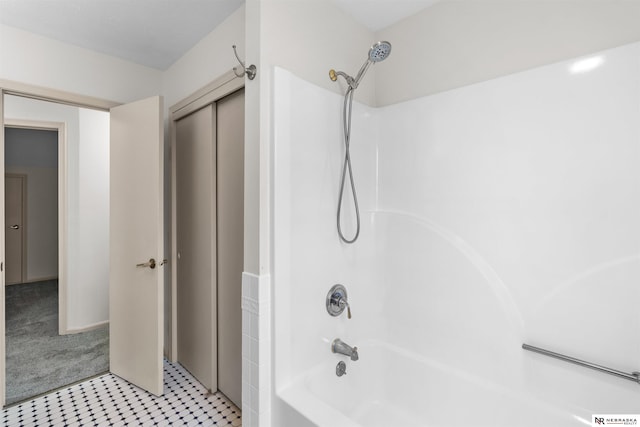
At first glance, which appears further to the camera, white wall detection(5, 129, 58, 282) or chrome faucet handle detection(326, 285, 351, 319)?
white wall detection(5, 129, 58, 282)

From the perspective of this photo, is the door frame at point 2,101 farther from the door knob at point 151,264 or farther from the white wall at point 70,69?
the door knob at point 151,264

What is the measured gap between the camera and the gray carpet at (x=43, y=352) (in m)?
2.08

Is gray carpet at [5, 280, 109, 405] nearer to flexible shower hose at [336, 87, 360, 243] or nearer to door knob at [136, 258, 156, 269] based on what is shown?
door knob at [136, 258, 156, 269]

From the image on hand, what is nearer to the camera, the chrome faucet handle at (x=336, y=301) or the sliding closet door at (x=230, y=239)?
the chrome faucet handle at (x=336, y=301)

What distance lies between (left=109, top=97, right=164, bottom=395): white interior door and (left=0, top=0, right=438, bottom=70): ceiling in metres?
0.43

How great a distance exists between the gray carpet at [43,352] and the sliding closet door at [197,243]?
75 centimetres

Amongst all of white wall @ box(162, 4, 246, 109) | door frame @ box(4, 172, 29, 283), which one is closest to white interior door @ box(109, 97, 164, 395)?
white wall @ box(162, 4, 246, 109)

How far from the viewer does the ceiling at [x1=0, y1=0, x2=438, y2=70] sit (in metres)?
1.65

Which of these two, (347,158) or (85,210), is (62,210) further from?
(347,158)

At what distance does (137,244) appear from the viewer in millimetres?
2109

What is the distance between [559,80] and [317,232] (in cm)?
129

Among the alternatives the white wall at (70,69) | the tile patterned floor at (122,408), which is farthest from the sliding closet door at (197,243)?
the white wall at (70,69)

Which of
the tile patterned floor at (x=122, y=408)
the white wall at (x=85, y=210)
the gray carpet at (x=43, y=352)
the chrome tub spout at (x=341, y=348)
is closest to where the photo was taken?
the chrome tub spout at (x=341, y=348)

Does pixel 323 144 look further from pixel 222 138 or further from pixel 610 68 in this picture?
pixel 610 68
